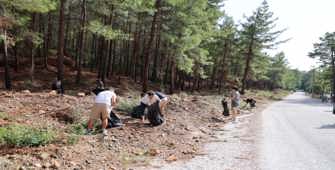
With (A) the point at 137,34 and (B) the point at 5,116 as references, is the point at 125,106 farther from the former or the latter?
(A) the point at 137,34

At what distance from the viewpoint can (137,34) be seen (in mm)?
35469

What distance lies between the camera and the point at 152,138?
11742 mm

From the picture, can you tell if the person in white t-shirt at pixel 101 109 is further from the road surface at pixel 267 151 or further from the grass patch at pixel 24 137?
the road surface at pixel 267 151

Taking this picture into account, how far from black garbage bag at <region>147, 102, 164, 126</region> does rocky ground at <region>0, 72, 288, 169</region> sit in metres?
0.23

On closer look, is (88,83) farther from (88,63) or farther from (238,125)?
(88,63)

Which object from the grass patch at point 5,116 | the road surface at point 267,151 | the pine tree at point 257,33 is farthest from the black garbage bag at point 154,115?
the pine tree at point 257,33

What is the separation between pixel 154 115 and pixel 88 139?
4108 millimetres

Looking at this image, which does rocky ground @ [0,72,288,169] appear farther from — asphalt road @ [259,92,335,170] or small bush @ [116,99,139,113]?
asphalt road @ [259,92,335,170]

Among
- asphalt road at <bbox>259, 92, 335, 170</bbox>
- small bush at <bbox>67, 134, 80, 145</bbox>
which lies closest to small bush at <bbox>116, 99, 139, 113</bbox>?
asphalt road at <bbox>259, 92, 335, 170</bbox>

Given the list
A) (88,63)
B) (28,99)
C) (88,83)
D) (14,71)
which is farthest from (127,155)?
(88,63)

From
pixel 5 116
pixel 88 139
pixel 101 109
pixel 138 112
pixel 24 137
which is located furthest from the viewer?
pixel 138 112

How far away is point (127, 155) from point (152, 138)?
7.34ft

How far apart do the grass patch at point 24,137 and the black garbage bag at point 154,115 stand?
466 cm

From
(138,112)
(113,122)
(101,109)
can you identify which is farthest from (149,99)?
(101,109)
